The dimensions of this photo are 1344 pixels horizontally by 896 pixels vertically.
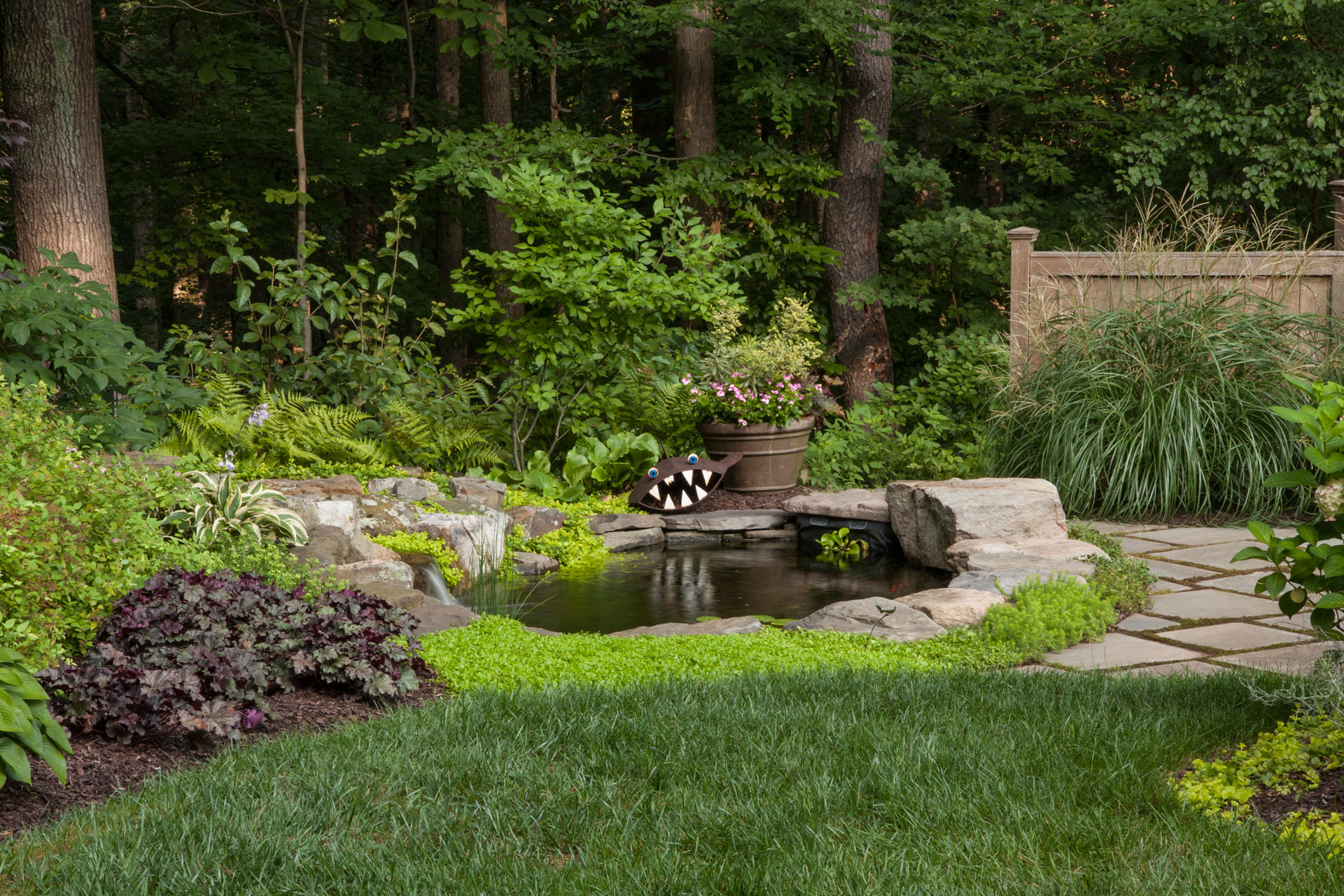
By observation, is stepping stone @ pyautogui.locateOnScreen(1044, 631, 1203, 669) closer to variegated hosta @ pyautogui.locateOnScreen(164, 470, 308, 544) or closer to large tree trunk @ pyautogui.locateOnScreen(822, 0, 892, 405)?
variegated hosta @ pyautogui.locateOnScreen(164, 470, 308, 544)

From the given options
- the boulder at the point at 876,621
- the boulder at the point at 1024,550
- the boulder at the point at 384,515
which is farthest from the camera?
the boulder at the point at 384,515

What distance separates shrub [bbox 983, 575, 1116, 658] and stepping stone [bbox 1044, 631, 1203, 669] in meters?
0.05

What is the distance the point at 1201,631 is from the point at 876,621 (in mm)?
1244

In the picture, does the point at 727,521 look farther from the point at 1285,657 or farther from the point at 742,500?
the point at 1285,657

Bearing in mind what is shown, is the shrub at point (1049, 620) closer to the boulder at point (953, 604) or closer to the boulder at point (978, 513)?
the boulder at point (953, 604)

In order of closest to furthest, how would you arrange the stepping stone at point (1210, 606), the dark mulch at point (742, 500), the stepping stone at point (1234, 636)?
the stepping stone at point (1234, 636) → the stepping stone at point (1210, 606) → the dark mulch at point (742, 500)

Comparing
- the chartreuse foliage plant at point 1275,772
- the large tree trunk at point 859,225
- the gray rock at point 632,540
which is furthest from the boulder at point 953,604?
the large tree trunk at point 859,225

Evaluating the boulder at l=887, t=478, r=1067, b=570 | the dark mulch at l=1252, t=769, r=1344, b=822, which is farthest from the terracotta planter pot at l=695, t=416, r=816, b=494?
the dark mulch at l=1252, t=769, r=1344, b=822

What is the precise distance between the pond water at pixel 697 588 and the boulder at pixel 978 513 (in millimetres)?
205

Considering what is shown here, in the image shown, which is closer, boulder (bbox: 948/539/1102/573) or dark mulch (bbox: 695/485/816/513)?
boulder (bbox: 948/539/1102/573)

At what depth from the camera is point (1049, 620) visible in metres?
Result: 4.11

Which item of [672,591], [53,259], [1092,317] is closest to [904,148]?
[1092,317]

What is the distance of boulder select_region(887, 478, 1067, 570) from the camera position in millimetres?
5918

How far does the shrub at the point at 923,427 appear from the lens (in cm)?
830
